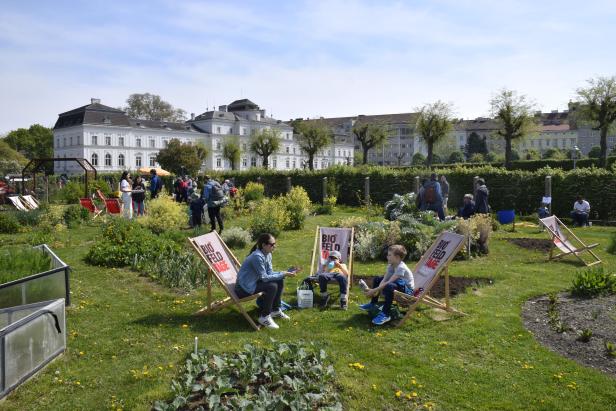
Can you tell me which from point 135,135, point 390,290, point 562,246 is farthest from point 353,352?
point 135,135

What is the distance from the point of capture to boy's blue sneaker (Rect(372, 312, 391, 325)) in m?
6.53

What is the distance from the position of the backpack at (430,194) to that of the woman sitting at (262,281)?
826 centimetres

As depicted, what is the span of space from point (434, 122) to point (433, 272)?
1739 inches

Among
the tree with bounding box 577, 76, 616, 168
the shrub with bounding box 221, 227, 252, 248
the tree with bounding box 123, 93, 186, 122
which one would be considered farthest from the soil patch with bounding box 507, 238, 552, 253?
the tree with bounding box 123, 93, 186, 122

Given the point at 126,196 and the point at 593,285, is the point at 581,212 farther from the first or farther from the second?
the point at 126,196

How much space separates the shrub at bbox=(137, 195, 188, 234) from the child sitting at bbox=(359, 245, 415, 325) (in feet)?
27.4

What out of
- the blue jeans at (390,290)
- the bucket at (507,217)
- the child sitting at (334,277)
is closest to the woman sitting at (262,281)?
the child sitting at (334,277)

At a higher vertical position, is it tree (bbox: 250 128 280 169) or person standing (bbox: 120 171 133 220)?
tree (bbox: 250 128 280 169)

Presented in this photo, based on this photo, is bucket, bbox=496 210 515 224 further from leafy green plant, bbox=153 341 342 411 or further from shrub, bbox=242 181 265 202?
leafy green plant, bbox=153 341 342 411

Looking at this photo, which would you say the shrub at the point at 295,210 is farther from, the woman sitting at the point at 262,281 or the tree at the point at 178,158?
the tree at the point at 178,158

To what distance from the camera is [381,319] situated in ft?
21.5

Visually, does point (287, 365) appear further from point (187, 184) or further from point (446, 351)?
point (187, 184)

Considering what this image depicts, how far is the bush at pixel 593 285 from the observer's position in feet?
25.7

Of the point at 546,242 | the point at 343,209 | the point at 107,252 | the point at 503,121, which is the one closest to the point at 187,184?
the point at 343,209
